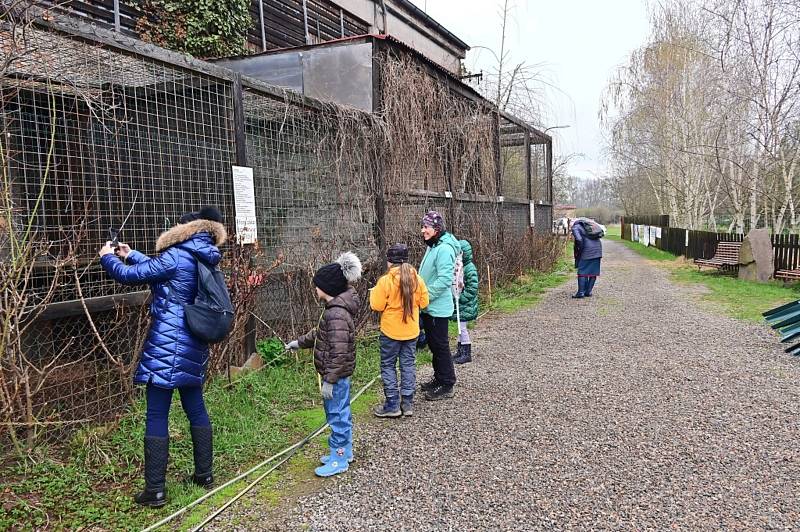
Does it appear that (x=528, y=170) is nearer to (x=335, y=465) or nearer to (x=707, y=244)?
(x=707, y=244)

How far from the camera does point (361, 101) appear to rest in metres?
7.98

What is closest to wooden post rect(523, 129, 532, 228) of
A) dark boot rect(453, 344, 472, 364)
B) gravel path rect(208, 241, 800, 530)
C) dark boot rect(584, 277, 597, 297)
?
dark boot rect(584, 277, 597, 297)

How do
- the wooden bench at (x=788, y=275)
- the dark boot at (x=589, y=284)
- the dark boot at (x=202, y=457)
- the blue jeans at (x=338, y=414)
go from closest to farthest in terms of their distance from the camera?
the dark boot at (x=202, y=457) < the blue jeans at (x=338, y=414) < the dark boot at (x=589, y=284) < the wooden bench at (x=788, y=275)

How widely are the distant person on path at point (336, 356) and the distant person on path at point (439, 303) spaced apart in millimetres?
1498

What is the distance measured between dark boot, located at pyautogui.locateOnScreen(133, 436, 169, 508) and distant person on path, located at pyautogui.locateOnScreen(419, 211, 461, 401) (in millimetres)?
2609

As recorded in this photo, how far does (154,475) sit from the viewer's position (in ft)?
10.7

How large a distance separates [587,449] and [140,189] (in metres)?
4.12

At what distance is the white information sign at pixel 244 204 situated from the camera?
529 cm

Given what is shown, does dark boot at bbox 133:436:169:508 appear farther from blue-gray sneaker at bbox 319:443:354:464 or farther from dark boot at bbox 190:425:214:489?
blue-gray sneaker at bbox 319:443:354:464

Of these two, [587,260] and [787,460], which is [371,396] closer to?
[787,460]

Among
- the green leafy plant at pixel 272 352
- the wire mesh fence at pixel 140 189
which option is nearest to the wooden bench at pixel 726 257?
the wire mesh fence at pixel 140 189

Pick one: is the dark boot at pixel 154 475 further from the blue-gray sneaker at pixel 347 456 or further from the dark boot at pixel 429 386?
the dark boot at pixel 429 386

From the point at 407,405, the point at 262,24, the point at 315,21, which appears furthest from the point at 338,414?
the point at 315,21

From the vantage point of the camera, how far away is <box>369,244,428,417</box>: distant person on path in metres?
4.66
